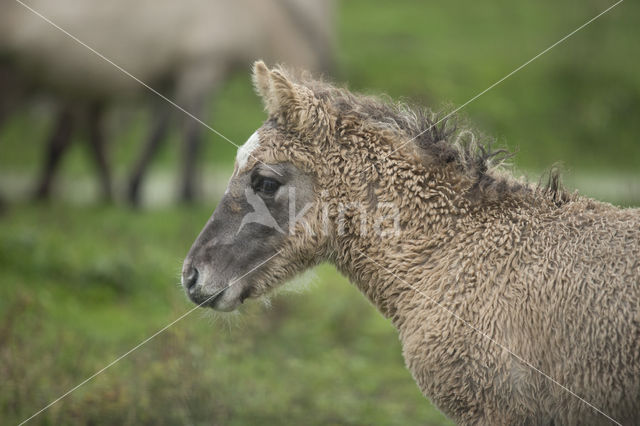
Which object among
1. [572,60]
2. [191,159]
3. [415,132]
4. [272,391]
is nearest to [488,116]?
[572,60]

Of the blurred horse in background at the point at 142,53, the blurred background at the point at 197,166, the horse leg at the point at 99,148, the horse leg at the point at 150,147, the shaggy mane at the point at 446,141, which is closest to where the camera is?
the shaggy mane at the point at 446,141

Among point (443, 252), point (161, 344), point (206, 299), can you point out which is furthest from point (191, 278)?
point (161, 344)

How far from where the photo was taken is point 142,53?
10648 mm

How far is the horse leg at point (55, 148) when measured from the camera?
1121cm

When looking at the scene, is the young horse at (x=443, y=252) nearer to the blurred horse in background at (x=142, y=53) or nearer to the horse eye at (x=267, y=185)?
the horse eye at (x=267, y=185)

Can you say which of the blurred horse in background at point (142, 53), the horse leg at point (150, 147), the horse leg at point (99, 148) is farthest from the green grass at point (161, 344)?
the blurred horse in background at point (142, 53)

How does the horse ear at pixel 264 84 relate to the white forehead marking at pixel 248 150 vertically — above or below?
above

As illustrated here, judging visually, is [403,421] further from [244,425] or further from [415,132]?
[415,132]

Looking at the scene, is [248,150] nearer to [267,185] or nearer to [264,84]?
[267,185]

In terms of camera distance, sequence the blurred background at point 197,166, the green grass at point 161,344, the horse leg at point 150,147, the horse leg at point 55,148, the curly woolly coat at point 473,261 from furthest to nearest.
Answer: the horse leg at point 150,147
the horse leg at point 55,148
the blurred background at point 197,166
the green grass at point 161,344
the curly woolly coat at point 473,261

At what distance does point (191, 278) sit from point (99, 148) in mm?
8263

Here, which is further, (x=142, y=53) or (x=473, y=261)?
(x=142, y=53)

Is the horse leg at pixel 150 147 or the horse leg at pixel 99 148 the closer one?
the horse leg at pixel 150 147

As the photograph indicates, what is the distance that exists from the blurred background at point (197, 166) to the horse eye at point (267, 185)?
0.68m
